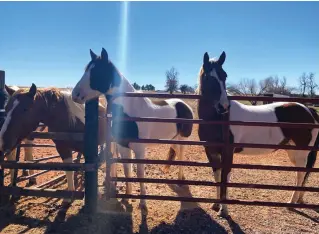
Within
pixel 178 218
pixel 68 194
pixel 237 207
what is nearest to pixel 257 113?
pixel 237 207

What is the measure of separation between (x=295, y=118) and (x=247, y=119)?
843 millimetres

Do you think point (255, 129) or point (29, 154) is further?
point (29, 154)

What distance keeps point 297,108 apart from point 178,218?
8.43 ft

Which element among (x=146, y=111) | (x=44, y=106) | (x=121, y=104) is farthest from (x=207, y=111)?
(x=44, y=106)

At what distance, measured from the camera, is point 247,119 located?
4.13m

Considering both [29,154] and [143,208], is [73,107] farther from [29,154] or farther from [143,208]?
[29,154]

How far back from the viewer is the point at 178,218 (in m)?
3.85

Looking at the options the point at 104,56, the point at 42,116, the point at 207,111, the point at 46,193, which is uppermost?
the point at 104,56

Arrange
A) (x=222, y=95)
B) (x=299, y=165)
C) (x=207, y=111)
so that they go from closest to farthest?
(x=222, y=95), (x=207, y=111), (x=299, y=165)

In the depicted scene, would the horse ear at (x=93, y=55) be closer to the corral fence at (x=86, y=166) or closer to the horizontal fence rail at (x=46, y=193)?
the corral fence at (x=86, y=166)

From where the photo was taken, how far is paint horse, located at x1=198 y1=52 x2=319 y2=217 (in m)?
3.62

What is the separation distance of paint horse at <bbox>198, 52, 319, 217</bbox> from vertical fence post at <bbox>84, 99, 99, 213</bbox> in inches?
56.6

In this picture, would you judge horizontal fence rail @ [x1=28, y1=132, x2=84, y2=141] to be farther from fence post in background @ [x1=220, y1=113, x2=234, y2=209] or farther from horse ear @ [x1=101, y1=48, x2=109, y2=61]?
fence post in background @ [x1=220, y1=113, x2=234, y2=209]

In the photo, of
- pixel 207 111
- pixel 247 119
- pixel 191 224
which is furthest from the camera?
pixel 247 119
